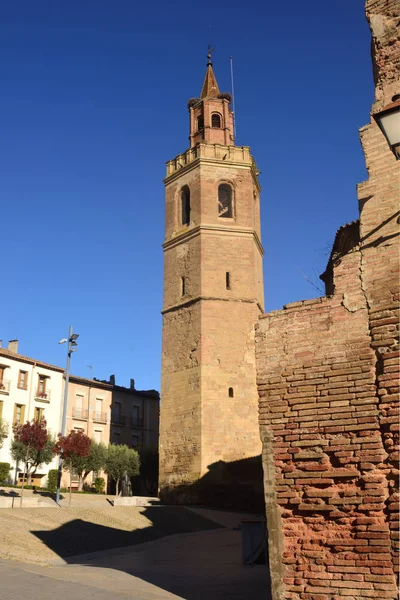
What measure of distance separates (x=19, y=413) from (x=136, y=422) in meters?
9.39

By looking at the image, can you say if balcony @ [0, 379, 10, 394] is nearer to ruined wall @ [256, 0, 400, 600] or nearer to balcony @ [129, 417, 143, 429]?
balcony @ [129, 417, 143, 429]

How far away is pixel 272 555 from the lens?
5.90 m

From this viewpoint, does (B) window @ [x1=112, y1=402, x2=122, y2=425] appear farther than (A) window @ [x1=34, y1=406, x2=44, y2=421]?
Yes

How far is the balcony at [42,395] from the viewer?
34094 millimetres

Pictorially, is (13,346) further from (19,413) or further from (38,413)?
(19,413)

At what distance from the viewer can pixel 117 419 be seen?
3888cm

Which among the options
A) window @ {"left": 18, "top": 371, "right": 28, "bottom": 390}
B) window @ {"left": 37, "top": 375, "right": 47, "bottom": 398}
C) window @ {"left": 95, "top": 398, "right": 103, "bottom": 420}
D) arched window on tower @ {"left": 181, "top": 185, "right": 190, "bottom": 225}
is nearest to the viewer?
arched window on tower @ {"left": 181, "top": 185, "right": 190, "bottom": 225}

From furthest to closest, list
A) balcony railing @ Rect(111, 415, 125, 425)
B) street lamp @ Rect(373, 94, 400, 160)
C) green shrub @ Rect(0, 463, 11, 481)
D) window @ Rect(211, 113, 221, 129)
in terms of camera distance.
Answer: balcony railing @ Rect(111, 415, 125, 425)
window @ Rect(211, 113, 221, 129)
green shrub @ Rect(0, 463, 11, 481)
street lamp @ Rect(373, 94, 400, 160)

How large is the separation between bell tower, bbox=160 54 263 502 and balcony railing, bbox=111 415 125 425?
14.3 metres

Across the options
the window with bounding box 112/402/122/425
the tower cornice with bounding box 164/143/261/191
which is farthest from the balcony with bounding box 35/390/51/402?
the tower cornice with bounding box 164/143/261/191

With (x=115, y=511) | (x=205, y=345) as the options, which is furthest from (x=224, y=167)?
(x=115, y=511)

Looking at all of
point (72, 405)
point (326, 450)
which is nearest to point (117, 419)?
point (72, 405)

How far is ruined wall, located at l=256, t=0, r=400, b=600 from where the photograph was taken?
5426 millimetres

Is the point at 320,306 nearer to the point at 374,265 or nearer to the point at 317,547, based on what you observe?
the point at 374,265
